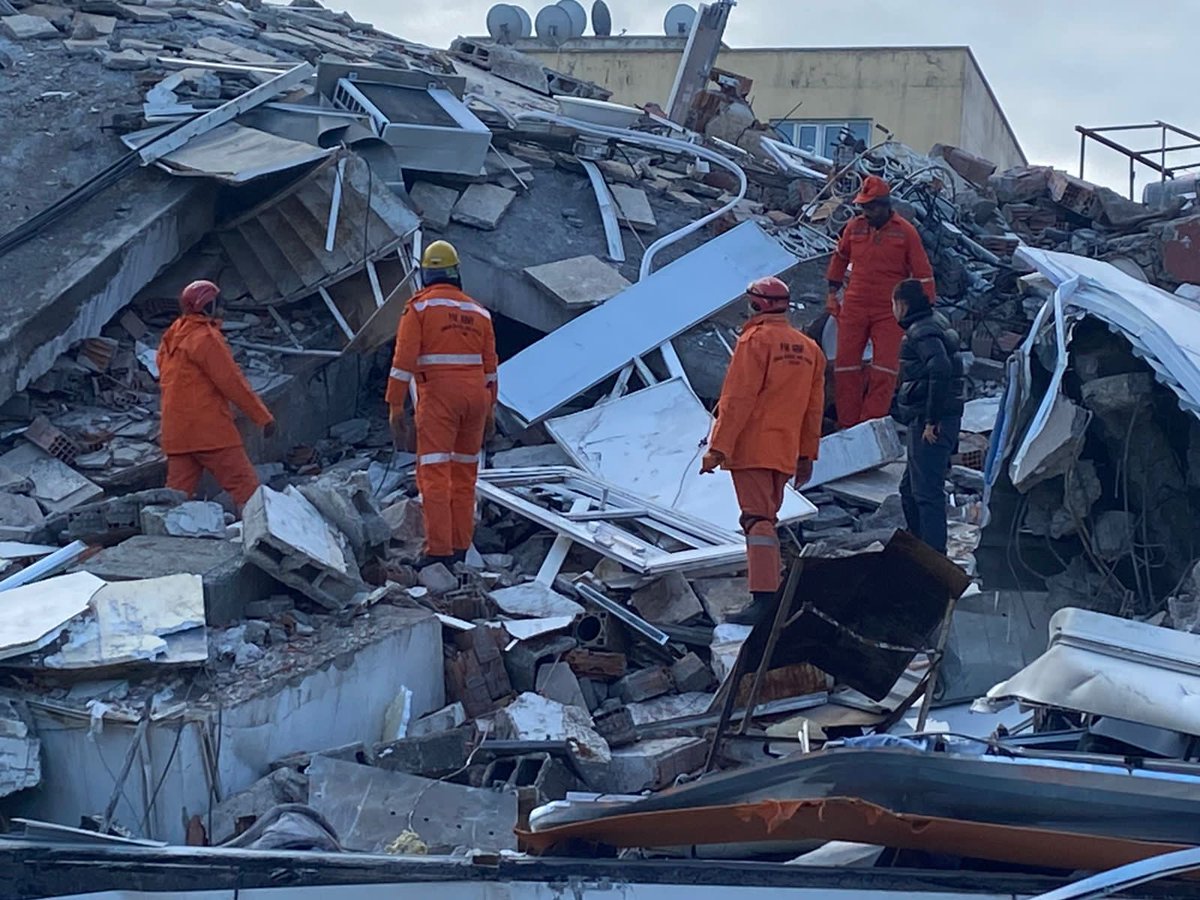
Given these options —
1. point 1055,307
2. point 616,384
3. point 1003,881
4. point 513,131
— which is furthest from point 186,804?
point 513,131

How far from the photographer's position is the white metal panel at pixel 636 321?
30.2 feet

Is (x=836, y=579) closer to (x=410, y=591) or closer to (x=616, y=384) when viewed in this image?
(x=410, y=591)

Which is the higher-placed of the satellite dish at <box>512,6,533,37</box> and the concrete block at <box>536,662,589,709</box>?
the satellite dish at <box>512,6,533,37</box>

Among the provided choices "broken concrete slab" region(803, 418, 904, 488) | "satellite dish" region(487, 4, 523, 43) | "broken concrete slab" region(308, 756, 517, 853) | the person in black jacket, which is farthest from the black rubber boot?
"satellite dish" region(487, 4, 523, 43)

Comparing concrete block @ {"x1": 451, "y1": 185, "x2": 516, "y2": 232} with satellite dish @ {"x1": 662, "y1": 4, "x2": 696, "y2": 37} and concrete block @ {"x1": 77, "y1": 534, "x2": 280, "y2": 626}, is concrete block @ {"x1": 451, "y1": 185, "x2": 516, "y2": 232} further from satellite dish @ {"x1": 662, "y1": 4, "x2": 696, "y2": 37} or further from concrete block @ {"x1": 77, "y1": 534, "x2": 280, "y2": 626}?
satellite dish @ {"x1": 662, "y1": 4, "x2": 696, "y2": 37}

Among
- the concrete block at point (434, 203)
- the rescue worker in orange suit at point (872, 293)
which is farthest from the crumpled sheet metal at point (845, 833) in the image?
the concrete block at point (434, 203)

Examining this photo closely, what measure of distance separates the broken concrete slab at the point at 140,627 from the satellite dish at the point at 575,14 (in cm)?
2351

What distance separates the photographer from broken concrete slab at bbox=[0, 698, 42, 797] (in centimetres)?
523

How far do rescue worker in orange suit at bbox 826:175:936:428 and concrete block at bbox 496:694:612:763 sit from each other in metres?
3.66

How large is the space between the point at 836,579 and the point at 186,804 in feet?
7.82

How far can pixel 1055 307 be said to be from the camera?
19.3 feet

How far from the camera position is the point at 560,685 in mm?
6633

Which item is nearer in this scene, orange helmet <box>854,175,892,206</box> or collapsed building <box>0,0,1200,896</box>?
collapsed building <box>0,0,1200,896</box>

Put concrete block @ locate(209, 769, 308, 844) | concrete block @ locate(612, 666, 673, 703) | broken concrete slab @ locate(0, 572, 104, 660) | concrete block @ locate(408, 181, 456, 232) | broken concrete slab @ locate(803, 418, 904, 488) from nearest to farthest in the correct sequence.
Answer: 1. concrete block @ locate(209, 769, 308, 844)
2. broken concrete slab @ locate(0, 572, 104, 660)
3. concrete block @ locate(612, 666, 673, 703)
4. broken concrete slab @ locate(803, 418, 904, 488)
5. concrete block @ locate(408, 181, 456, 232)
